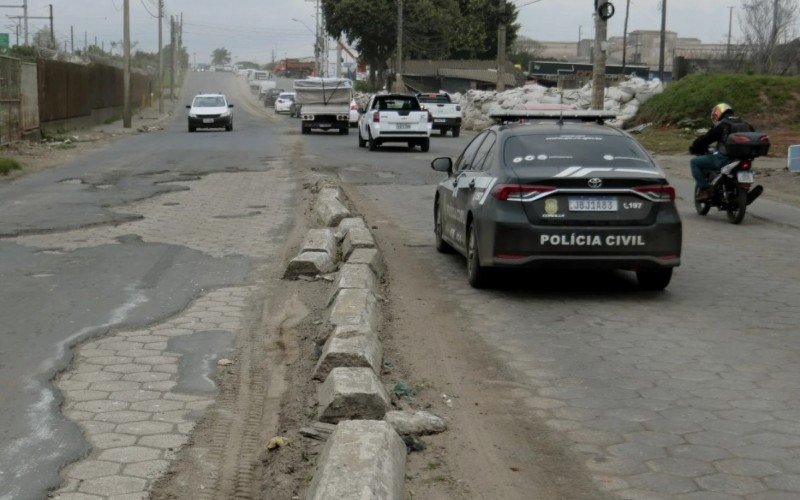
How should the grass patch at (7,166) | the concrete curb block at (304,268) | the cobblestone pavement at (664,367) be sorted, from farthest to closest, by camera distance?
the grass patch at (7,166), the concrete curb block at (304,268), the cobblestone pavement at (664,367)

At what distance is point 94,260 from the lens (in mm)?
10812

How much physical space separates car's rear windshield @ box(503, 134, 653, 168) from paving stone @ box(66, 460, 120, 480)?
202 inches

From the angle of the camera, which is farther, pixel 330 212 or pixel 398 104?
pixel 398 104

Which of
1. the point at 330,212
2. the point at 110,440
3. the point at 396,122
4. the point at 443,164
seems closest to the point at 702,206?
the point at 330,212

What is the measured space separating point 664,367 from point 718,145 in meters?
8.69

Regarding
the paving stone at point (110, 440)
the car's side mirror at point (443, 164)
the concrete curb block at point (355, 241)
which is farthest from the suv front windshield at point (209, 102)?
the paving stone at point (110, 440)

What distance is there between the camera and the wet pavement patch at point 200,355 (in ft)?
21.0

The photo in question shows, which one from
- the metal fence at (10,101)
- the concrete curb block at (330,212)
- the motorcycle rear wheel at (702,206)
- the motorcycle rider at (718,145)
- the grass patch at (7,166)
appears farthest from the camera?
the metal fence at (10,101)

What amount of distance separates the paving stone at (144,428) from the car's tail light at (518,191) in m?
4.13

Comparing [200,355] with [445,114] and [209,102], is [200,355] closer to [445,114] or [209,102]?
[445,114]

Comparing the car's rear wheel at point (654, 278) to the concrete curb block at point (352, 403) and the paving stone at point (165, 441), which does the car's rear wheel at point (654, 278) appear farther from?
the paving stone at point (165, 441)

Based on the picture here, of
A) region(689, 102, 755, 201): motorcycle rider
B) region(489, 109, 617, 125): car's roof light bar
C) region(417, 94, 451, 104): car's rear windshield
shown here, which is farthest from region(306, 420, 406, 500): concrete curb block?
region(417, 94, 451, 104): car's rear windshield

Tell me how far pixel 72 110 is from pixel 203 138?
26.0ft

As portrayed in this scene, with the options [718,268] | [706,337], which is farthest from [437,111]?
[706,337]
